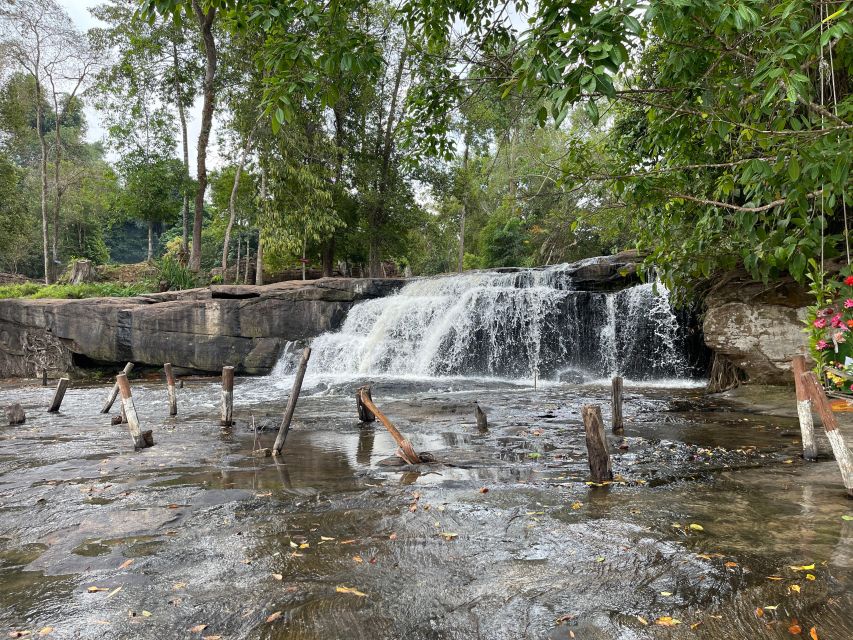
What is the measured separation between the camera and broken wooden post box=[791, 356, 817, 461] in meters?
5.32

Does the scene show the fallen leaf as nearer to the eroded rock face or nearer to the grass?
the eroded rock face

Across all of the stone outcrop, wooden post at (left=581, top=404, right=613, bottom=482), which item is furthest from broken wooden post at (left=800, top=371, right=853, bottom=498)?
the stone outcrop

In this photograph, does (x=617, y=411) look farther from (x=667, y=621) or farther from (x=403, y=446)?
(x=667, y=621)

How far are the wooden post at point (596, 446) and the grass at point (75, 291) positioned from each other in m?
20.9

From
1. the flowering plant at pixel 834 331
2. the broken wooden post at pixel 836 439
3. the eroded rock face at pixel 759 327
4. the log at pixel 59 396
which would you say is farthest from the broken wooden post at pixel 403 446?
the log at pixel 59 396

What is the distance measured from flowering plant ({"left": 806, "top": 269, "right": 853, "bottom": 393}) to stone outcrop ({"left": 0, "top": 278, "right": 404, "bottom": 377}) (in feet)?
51.0

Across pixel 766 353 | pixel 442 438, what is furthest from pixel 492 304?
pixel 442 438

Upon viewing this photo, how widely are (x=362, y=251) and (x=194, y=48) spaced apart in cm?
1087

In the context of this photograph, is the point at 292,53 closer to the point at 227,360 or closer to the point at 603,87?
the point at 603,87

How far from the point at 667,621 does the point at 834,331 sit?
3740 mm

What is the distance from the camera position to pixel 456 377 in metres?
15.8

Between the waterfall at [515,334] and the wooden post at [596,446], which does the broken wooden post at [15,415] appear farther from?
the wooden post at [596,446]

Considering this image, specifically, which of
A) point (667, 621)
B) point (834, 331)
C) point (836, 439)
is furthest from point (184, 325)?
point (667, 621)

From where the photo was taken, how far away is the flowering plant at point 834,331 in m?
4.95
